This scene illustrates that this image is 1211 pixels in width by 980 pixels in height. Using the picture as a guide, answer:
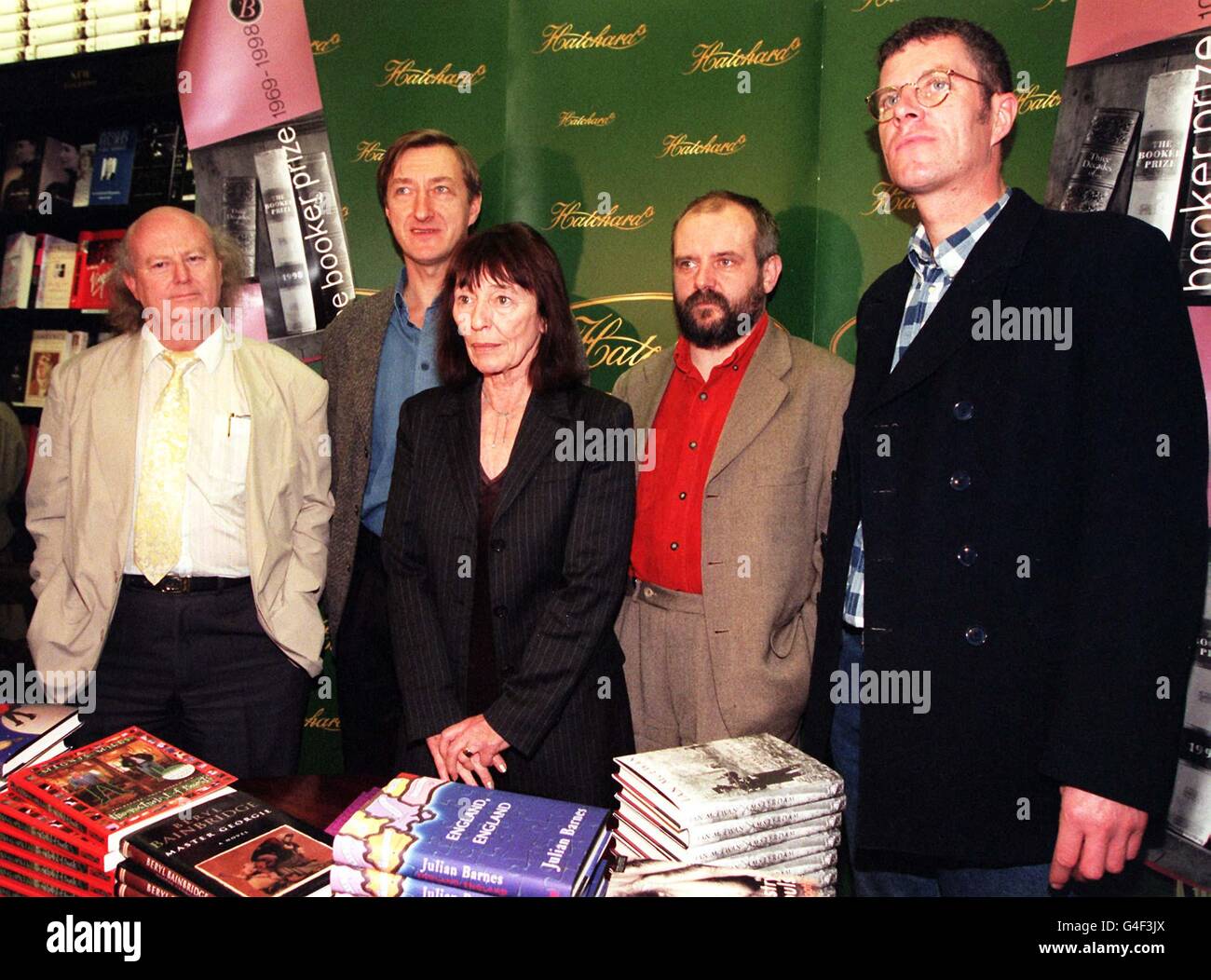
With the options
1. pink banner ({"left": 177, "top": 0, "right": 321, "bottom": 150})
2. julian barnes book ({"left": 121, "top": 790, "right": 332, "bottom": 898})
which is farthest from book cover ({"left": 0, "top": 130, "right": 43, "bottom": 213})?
julian barnes book ({"left": 121, "top": 790, "right": 332, "bottom": 898})

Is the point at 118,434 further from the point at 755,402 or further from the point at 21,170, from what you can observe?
the point at 21,170

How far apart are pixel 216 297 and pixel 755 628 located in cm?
189

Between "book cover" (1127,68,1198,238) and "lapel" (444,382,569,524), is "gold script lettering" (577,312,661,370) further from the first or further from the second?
"book cover" (1127,68,1198,238)

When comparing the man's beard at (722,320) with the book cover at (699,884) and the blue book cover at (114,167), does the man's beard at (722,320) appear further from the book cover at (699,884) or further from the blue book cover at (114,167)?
the blue book cover at (114,167)

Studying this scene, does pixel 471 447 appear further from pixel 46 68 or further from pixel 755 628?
pixel 46 68

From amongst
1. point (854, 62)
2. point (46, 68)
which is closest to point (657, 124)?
point (854, 62)

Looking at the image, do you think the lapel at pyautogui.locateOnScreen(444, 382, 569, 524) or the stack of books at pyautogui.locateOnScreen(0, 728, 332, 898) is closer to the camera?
the stack of books at pyautogui.locateOnScreen(0, 728, 332, 898)

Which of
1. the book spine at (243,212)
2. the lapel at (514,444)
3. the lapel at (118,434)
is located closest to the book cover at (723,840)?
the lapel at (514,444)

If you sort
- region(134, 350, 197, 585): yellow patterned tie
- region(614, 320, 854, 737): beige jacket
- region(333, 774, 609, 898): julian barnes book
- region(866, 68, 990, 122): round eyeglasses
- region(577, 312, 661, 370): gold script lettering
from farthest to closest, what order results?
region(577, 312, 661, 370): gold script lettering
region(134, 350, 197, 585): yellow patterned tie
region(614, 320, 854, 737): beige jacket
region(866, 68, 990, 122): round eyeglasses
region(333, 774, 609, 898): julian barnes book

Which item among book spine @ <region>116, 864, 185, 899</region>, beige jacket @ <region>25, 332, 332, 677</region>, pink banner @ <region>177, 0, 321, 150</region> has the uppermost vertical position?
pink banner @ <region>177, 0, 321, 150</region>

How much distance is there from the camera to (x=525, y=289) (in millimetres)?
2057

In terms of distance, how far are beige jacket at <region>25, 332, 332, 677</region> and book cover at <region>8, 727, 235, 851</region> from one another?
85 cm

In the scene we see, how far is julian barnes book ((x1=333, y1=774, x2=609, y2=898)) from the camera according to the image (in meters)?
1.15

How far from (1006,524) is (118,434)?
2.31 m
